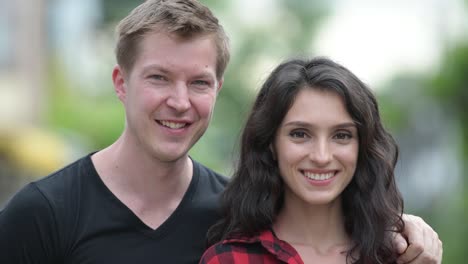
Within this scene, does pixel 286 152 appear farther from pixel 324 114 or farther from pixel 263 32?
pixel 263 32

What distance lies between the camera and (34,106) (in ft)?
62.2

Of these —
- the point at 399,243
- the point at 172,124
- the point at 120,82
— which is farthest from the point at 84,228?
the point at 399,243

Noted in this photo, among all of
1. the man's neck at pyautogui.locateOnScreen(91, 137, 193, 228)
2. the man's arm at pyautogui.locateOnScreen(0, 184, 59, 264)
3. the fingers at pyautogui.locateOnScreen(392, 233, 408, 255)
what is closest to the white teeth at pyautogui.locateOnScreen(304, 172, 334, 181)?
the fingers at pyautogui.locateOnScreen(392, 233, 408, 255)

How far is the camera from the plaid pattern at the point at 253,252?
10.2 ft

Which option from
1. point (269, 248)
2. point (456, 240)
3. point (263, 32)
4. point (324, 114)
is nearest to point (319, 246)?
point (269, 248)

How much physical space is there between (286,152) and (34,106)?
648 inches

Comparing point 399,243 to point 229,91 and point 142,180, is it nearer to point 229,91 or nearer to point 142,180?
point 142,180

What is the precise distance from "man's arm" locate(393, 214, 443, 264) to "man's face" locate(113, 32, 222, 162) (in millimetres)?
895

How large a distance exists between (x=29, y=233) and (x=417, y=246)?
1.45 m

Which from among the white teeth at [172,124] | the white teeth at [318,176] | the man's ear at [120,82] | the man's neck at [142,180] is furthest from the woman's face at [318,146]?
the man's ear at [120,82]

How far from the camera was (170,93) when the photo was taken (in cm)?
331

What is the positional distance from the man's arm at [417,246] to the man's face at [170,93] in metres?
0.90

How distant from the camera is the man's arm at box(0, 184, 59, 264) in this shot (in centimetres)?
319

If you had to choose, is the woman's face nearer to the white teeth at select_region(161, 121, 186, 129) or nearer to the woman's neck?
the woman's neck
